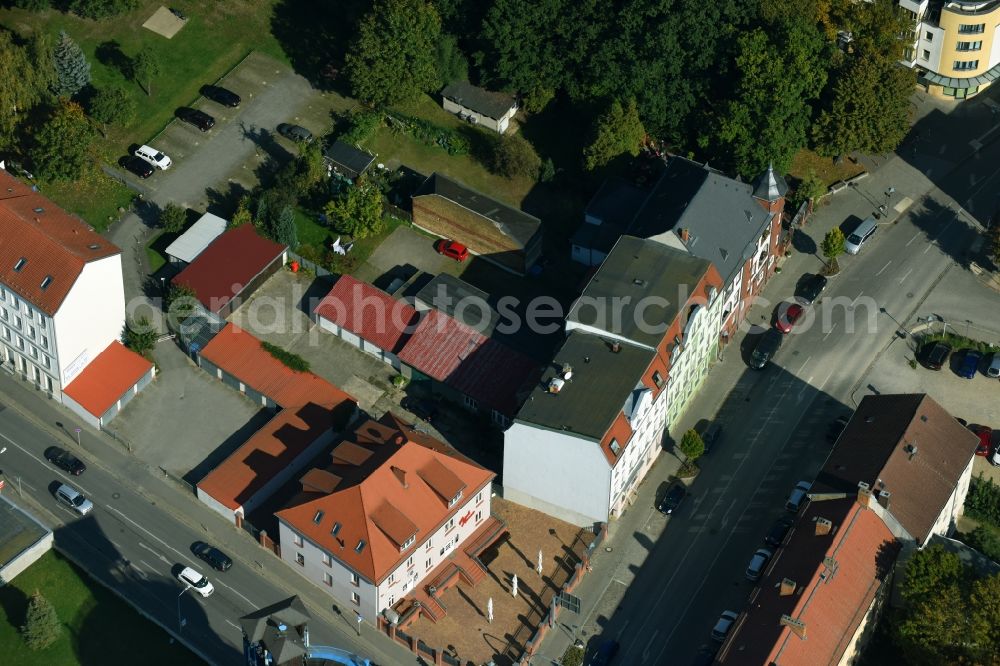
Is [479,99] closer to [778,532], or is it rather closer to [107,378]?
[107,378]

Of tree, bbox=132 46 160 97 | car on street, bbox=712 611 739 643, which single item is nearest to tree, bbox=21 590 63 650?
car on street, bbox=712 611 739 643

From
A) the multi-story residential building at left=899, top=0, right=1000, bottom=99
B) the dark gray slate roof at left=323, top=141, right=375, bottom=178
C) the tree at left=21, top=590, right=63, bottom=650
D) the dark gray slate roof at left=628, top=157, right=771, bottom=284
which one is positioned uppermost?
the multi-story residential building at left=899, top=0, right=1000, bottom=99

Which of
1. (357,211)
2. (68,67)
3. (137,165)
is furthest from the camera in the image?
(68,67)

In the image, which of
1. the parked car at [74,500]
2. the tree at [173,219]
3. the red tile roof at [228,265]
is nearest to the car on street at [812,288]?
the red tile roof at [228,265]

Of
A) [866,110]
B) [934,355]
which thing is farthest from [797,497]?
[866,110]

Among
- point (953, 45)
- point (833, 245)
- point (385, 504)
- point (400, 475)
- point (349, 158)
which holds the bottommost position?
point (385, 504)

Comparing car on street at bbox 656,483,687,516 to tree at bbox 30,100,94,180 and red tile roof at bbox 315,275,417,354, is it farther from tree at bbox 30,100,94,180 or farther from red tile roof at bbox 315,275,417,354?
tree at bbox 30,100,94,180

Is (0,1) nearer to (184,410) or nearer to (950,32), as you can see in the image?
(184,410)

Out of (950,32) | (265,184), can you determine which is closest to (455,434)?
(265,184)
